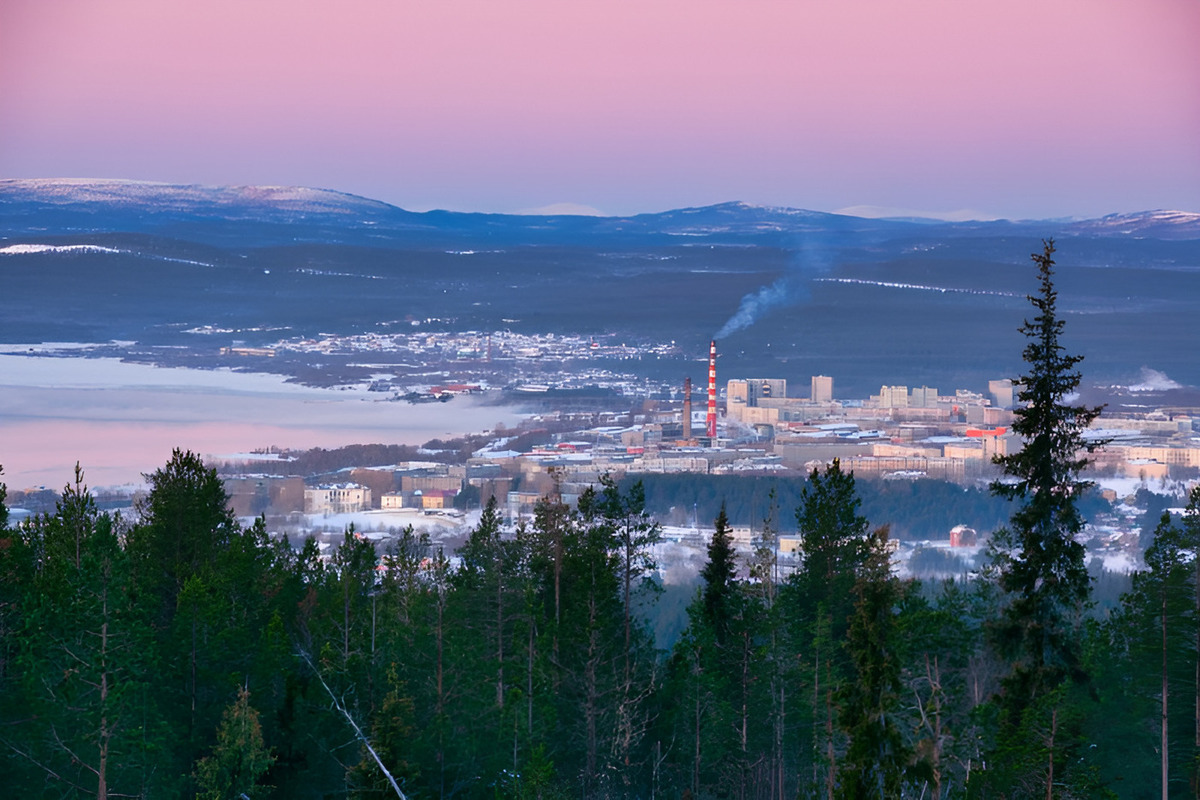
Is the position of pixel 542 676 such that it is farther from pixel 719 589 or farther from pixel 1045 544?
pixel 1045 544

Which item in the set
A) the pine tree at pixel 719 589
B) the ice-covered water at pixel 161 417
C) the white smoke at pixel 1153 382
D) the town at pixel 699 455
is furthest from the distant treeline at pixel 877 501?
the pine tree at pixel 719 589

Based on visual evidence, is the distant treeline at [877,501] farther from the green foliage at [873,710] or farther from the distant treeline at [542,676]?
the green foliage at [873,710]

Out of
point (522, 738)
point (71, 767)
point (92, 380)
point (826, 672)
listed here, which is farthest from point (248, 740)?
point (92, 380)

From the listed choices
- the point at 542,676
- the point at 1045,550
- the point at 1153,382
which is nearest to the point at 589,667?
the point at 542,676

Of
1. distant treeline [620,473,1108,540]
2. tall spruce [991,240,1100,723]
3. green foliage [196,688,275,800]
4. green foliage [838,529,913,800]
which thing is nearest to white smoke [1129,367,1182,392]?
distant treeline [620,473,1108,540]

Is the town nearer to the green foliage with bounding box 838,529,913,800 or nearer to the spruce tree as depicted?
the spruce tree
